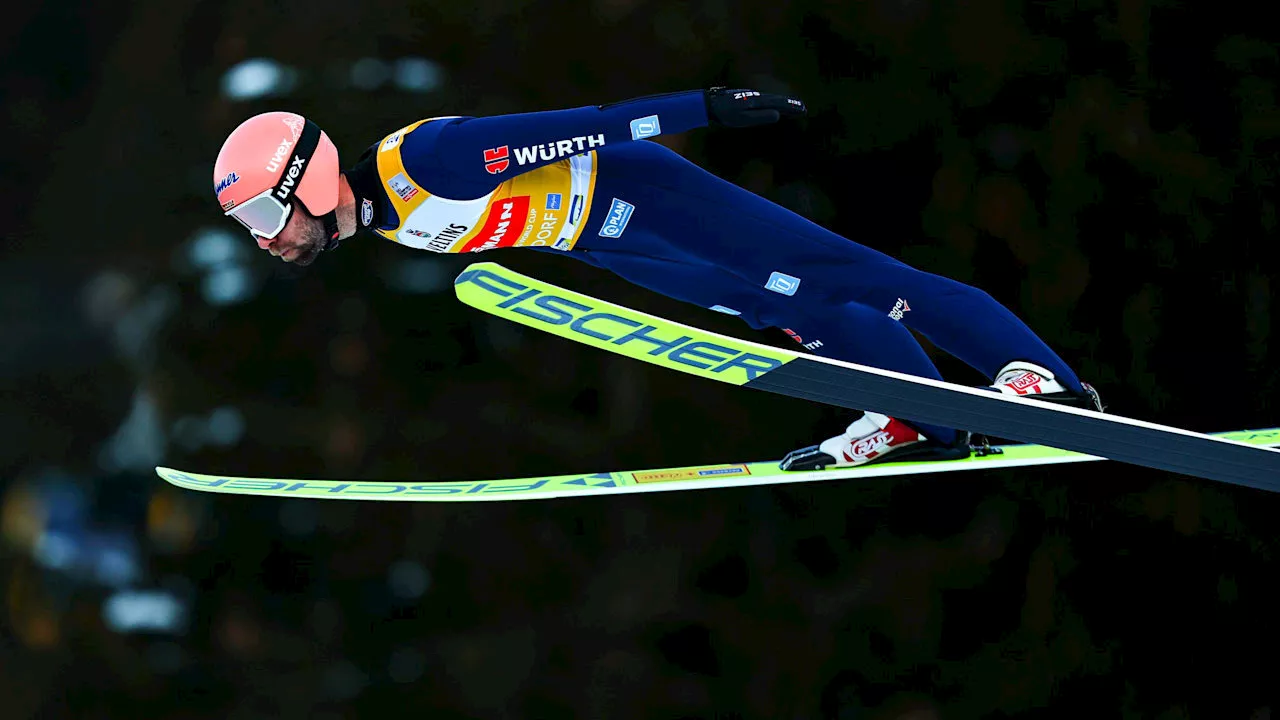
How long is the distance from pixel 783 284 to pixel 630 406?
61.1 inches

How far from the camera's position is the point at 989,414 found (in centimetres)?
267

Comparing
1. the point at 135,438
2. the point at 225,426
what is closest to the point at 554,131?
the point at 225,426

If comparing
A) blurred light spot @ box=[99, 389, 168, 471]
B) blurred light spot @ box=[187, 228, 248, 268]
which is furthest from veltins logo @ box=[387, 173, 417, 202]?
blurred light spot @ box=[99, 389, 168, 471]

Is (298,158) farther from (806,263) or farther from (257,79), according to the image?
(257,79)

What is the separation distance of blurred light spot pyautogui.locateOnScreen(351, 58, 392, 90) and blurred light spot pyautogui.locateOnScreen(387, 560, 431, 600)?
1594mm

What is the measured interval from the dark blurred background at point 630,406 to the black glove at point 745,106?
5.04 feet

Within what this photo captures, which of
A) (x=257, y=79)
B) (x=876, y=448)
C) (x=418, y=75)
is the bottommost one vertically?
(x=876, y=448)

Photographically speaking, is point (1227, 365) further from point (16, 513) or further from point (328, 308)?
point (16, 513)

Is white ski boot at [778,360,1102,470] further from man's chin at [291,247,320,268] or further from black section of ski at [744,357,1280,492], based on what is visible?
man's chin at [291,247,320,268]

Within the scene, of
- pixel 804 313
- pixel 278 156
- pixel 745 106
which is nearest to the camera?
pixel 745 106

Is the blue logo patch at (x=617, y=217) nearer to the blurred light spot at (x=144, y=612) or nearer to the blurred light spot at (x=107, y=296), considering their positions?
the blurred light spot at (x=107, y=296)

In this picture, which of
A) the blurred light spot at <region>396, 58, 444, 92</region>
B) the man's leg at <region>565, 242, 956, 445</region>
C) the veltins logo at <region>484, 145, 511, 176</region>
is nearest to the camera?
the veltins logo at <region>484, 145, 511, 176</region>

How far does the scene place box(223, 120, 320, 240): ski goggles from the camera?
8.74 ft

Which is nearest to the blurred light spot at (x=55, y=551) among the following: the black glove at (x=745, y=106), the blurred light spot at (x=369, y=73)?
the blurred light spot at (x=369, y=73)
